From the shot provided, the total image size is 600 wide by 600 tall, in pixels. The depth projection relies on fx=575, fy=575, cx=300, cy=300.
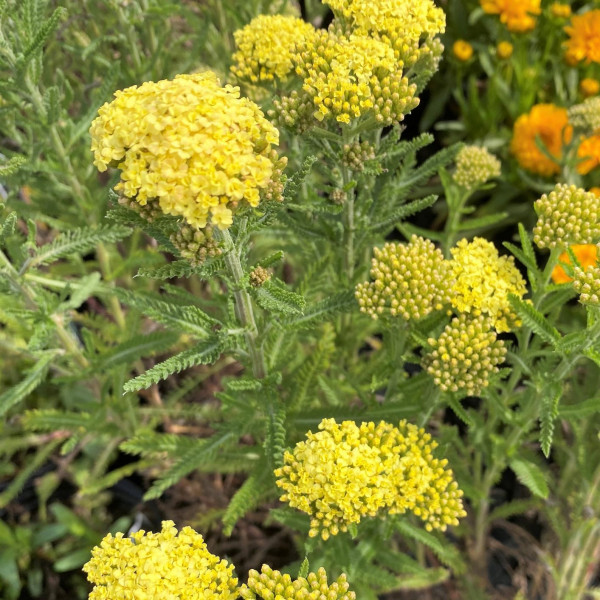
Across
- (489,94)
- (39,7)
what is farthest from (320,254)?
(489,94)

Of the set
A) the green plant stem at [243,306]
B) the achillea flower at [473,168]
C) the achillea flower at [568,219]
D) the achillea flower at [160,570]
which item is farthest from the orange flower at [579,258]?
the achillea flower at [160,570]

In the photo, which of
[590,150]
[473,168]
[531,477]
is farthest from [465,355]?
[590,150]

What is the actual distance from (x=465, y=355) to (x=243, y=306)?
67 cm

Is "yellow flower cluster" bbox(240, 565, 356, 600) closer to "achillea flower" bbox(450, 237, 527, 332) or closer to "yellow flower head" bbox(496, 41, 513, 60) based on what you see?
"achillea flower" bbox(450, 237, 527, 332)

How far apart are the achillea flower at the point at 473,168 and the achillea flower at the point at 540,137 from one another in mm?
1099

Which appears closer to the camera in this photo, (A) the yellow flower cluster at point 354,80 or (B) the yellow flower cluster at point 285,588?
(B) the yellow flower cluster at point 285,588

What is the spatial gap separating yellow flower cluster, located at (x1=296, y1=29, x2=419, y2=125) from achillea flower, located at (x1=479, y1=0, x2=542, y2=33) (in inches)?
83.9

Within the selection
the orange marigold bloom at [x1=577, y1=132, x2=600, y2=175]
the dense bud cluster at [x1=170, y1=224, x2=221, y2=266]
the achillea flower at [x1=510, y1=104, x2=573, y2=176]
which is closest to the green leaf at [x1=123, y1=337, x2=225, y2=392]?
the dense bud cluster at [x1=170, y1=224, x2=221, y2=266]

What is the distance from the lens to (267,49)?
2.03 metres

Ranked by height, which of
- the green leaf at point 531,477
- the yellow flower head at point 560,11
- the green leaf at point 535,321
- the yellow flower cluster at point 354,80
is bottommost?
the green leaf at point 531,477

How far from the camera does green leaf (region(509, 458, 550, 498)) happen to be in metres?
1.93

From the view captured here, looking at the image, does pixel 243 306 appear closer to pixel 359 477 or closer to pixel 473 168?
pixel 359 477

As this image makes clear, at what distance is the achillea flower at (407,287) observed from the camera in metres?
1.75

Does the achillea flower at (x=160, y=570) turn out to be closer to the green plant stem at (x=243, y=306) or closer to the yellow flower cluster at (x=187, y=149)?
the green plant stem at (x=243, y=306)
